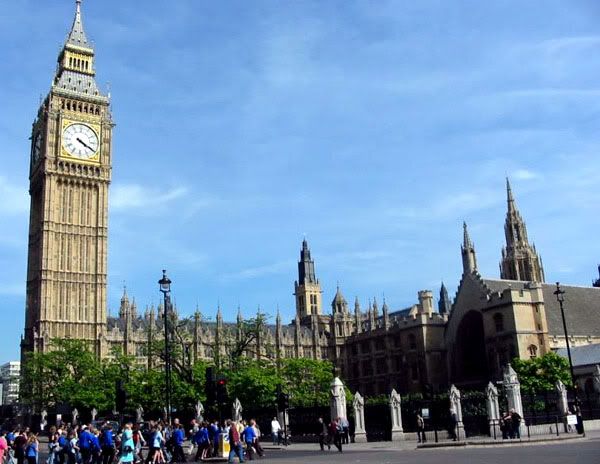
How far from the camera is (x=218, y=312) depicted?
99.1 m

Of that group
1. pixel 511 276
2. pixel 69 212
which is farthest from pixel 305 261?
pixel 69 212

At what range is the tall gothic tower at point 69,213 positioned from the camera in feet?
288

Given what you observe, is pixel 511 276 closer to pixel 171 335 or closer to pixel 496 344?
pixel 496 344

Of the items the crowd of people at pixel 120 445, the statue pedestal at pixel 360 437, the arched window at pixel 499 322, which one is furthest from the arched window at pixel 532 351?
the crowd of people at pixel 120 445

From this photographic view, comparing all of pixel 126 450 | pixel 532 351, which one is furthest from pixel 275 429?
pixel 532 351

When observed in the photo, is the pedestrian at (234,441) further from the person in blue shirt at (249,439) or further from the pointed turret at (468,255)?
the pointed turret at (468,255)

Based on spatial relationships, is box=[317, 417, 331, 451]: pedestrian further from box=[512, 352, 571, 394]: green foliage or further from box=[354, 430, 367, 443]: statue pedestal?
box=[512, 352, 571, 394]: green foliage

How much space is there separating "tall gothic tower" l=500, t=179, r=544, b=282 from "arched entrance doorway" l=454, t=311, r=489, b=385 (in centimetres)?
2939

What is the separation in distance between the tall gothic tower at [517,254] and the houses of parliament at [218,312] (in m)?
0.16

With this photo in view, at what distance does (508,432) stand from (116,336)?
6827 cm

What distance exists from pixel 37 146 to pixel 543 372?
2910 inches

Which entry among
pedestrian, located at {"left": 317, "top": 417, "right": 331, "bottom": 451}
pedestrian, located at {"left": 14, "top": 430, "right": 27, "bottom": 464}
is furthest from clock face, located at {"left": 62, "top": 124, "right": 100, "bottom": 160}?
pedestrian, located at {"left": 14, "top": 430, "right": 27, "bottom": 464}

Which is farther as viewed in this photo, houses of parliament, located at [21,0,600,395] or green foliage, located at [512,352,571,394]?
houses of parliament, located at [21,0,600,395]

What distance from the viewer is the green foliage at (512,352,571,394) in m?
55.4
